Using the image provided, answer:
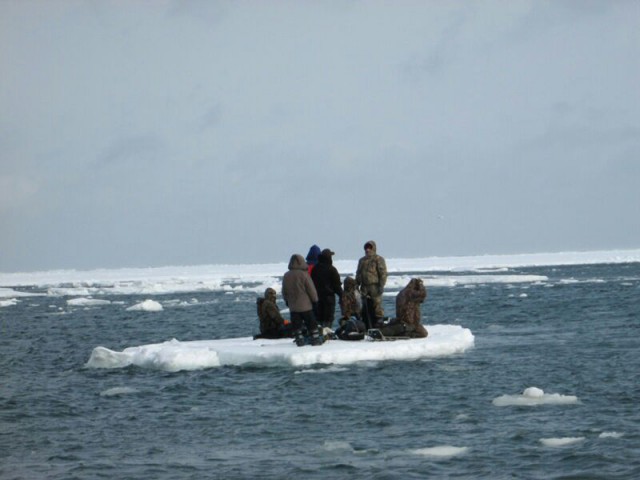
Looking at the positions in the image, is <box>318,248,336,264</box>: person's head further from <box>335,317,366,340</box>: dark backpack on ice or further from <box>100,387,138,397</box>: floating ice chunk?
<box>100,387,138,397</box>: floating ice chunk

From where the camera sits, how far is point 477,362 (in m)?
19.9

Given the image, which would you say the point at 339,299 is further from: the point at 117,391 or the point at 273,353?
the point at 117,391

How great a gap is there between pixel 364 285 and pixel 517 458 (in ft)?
28.1

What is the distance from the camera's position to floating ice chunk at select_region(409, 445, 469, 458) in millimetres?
12031

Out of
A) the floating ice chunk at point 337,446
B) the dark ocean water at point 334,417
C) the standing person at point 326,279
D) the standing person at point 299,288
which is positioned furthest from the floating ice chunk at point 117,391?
the floating ice chunk at point 337,446

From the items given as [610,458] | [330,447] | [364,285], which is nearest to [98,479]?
[330,447]

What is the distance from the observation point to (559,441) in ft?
40.9

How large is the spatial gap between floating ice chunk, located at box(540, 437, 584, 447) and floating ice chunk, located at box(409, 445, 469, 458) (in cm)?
101

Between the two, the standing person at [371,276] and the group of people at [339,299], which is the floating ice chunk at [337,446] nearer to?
the group of people at [339,299]

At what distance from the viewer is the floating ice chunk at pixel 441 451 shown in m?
12.0

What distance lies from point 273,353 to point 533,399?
550cm

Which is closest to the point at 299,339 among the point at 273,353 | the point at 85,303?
the point at 273,353

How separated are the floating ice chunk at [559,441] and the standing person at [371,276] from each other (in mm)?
7416

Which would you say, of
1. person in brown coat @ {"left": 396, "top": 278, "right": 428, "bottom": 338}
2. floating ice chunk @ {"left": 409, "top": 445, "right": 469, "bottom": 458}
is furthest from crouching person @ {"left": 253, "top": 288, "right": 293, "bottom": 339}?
floating ice chunk @ {"left": 409, "top": 445, "right": 469, "bottom": 458}
